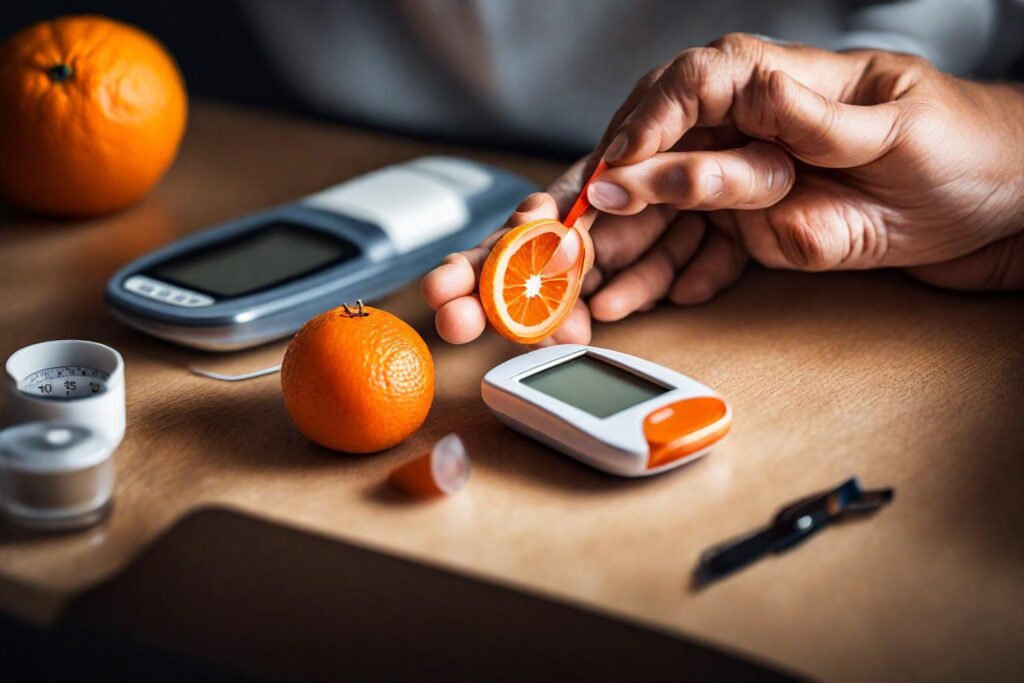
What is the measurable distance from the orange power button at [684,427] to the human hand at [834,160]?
0.22 meters

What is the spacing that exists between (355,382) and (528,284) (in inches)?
9.1

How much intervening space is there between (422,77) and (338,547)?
1090 mm

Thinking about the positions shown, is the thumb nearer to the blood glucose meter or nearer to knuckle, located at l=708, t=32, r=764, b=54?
knuckle, located at l=708, t=32, r=764, b=54

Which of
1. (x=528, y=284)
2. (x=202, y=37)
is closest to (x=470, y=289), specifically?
(x=528, y=284)

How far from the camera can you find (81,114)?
4.31ft

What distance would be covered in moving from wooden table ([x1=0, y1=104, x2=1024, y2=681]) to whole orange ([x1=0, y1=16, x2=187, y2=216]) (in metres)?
0.11

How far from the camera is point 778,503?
91cm

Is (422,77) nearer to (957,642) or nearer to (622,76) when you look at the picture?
(622,76)

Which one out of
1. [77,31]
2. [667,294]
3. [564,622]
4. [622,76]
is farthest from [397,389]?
[622,76]

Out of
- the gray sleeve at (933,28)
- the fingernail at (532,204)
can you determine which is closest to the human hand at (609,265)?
the fingernail at (532,204)

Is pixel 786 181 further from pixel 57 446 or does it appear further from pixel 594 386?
pixel 57 446

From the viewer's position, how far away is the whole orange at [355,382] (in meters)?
0.93

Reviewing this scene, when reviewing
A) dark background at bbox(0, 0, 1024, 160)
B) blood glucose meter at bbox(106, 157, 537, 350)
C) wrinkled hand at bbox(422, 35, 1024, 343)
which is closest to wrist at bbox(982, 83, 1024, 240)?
wrinkled hand at bbox(422, 35, 1024, 343)

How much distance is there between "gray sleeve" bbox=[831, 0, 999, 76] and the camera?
1477mm
